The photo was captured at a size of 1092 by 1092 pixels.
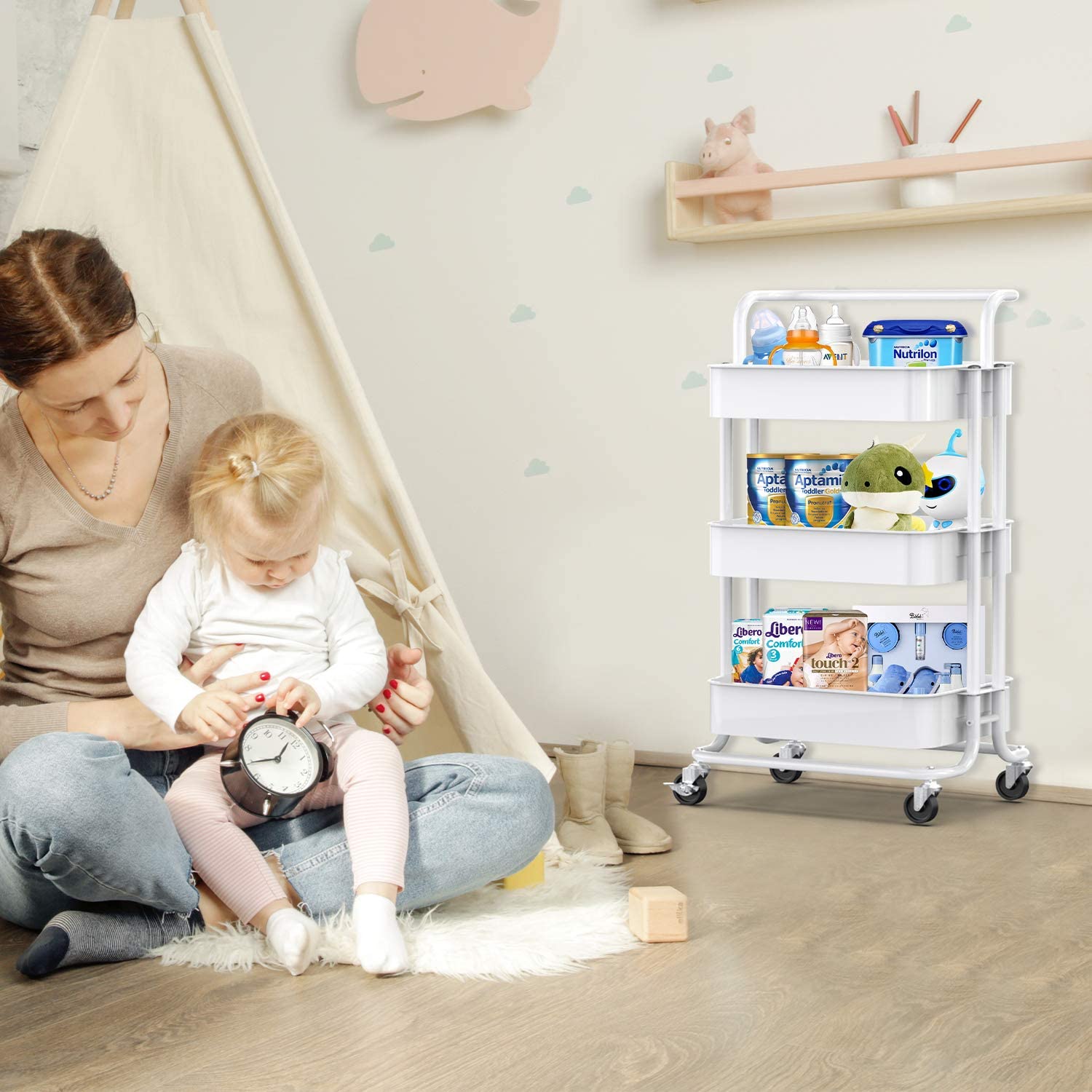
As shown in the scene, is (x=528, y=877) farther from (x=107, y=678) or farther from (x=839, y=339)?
(x=839, y=339)

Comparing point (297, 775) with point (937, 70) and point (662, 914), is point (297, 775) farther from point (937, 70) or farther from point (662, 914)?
point (937, 70)

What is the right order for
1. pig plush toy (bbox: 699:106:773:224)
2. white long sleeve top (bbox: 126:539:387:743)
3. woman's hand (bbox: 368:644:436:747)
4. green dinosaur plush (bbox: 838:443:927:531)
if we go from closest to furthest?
white long sleeve top (bbox: 126:539:387:743) < woman's hand (bbox: 368:644:436:747) < green dinosaur plush (bbox: 838:443:927:531) < pig plush toy (bbox: 699:106:773:224)

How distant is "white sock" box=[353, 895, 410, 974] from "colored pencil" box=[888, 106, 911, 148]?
1589 mm

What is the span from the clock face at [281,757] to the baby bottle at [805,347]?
108 centimetres

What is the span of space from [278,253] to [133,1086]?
1247mm

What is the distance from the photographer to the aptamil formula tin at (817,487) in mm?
2334

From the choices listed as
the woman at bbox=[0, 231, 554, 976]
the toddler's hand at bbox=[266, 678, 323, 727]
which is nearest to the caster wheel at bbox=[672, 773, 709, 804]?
the woman at bbox=[0, 231, 554, 976]

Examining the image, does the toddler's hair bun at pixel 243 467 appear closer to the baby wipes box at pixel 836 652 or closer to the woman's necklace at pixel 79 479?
the woman's necklace at pixel 79 479

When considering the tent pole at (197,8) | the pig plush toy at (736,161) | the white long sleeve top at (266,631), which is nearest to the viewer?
the white long sleeve top at (266,631)

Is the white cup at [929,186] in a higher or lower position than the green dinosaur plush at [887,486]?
higher

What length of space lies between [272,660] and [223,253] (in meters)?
0.70

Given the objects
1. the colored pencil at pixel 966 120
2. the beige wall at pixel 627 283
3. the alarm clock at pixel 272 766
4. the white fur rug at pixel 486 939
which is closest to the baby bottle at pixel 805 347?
the beige wall at pixel 627 283

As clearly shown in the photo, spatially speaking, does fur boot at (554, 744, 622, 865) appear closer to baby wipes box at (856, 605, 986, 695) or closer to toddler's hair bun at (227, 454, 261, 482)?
baby wipes box at (856, 605, 986, 695)

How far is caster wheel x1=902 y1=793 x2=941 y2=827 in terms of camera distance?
2.25 m
